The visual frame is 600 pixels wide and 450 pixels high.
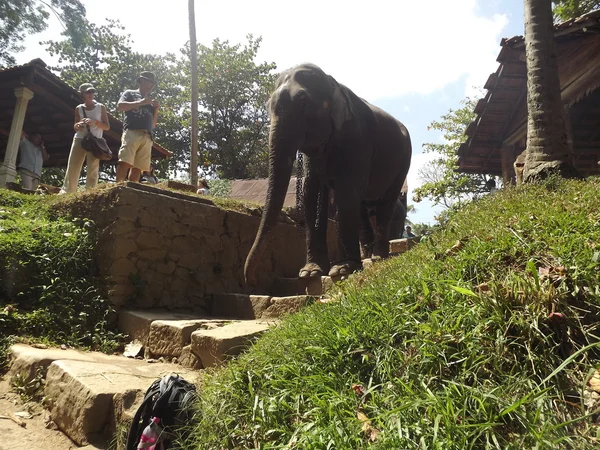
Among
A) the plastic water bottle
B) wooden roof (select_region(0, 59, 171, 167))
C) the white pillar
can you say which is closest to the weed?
the plastic water bottle

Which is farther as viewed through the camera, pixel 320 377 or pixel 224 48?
pixel 224 48

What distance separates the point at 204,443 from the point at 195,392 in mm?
437

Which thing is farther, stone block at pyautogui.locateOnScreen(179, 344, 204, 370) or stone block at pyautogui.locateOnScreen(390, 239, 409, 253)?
stone block at pyautogui.locateOnScreen(390, 239, 409, 253)

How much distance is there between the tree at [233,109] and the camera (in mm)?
22734

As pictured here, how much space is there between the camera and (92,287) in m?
4.09

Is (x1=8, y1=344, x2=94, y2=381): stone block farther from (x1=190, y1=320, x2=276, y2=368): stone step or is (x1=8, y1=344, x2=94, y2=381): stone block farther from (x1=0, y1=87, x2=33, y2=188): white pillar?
(x1=0, y1=87, x2=33, y2=188): white pillar

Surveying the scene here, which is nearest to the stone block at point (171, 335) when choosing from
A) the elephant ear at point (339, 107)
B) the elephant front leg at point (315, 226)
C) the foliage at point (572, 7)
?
the elephant front leg at point (315, 226)

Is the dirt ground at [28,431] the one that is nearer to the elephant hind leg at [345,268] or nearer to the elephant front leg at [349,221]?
the elephant hind leg at [345,268]

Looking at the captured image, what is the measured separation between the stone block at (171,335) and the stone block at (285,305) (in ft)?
1.71

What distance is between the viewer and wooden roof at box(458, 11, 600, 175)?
637 centimetres

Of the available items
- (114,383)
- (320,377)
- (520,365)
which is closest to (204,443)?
(320,377)

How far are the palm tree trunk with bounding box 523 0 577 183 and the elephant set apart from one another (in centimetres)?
182

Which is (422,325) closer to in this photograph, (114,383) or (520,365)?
(520,365)

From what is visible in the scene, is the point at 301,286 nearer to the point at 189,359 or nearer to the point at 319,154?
the point at 319,154
